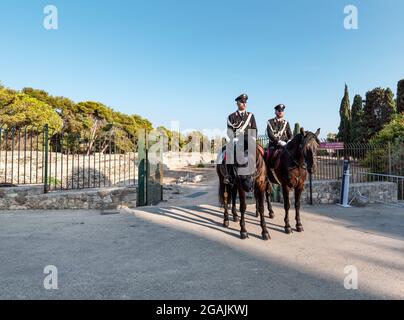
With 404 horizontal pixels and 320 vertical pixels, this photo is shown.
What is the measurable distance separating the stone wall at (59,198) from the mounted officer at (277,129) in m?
5.20

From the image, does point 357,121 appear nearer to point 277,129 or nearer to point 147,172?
point 277,129

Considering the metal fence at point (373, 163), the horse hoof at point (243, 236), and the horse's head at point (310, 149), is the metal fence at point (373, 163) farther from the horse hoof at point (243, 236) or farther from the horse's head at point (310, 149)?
the horse hoof at point (243, 236)

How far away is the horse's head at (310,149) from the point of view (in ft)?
16.8

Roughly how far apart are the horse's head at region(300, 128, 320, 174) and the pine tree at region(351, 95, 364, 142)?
30015 mm

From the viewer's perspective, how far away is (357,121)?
32.0 meters

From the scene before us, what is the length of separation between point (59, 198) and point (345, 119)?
40002mm

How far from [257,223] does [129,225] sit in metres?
3.31

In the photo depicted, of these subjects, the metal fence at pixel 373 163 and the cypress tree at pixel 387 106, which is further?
the cypress tree at pixel 387 106

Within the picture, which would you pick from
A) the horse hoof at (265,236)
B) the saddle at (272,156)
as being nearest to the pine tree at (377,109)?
the saddle at (272,156)

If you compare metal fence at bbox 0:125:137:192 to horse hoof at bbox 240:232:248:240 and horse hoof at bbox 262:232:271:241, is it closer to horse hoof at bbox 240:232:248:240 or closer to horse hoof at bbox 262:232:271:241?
horse hoof at bbox 240:232:248:240

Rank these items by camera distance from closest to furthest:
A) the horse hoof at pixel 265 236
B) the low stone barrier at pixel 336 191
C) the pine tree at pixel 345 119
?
1. the horse hoof at pixel 265 236
2. the low stone barrier at pixel 336 191
3. the pine tree at pixel 345 119

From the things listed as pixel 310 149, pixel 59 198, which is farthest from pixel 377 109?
pixel 59 198
